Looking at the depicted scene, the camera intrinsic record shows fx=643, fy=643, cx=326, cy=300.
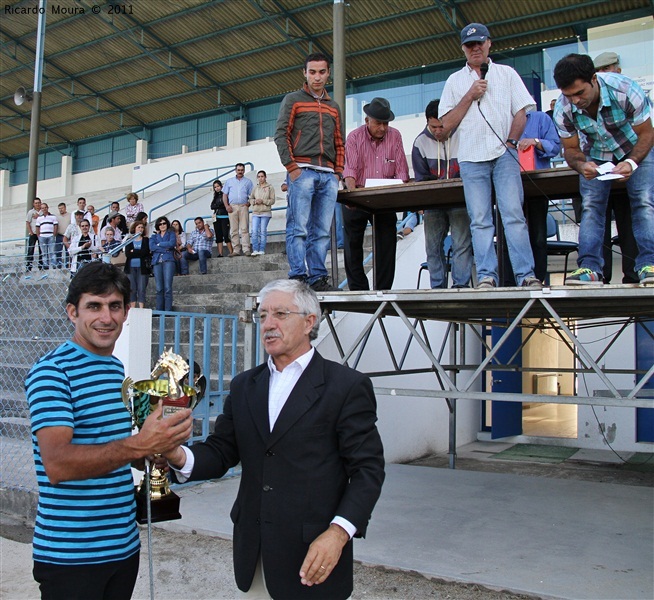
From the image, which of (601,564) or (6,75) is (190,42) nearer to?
(6,75)

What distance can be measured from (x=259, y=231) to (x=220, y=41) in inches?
491

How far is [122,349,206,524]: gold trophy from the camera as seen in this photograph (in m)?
2.16

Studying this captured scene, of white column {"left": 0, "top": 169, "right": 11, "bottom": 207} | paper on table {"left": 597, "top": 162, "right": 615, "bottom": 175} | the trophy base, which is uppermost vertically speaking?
white column {"left": 0, "top": 169, "right": 11, "bottom": 207}

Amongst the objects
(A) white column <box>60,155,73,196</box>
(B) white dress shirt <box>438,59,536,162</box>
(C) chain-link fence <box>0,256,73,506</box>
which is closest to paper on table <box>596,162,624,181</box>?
(B) white dress shirt <box>438,59,536,162</box>

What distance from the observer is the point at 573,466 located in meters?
9.03

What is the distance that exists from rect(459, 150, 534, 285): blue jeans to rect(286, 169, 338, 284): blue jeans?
1.20m

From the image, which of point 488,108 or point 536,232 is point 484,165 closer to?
point 488,108

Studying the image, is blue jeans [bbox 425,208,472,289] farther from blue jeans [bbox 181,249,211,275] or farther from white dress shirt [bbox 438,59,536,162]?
blue jeans [bbox 181,249,211,275]

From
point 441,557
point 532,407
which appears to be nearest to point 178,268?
point 441,557

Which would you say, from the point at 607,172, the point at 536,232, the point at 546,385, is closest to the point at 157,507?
the point at 607,172

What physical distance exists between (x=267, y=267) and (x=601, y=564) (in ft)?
21.3

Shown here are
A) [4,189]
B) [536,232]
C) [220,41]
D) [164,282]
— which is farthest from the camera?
[4,189]

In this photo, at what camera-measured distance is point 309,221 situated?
517cm

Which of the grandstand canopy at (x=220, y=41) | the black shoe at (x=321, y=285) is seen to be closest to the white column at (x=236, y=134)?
the grandstand canopy at (x=220, y=41)
